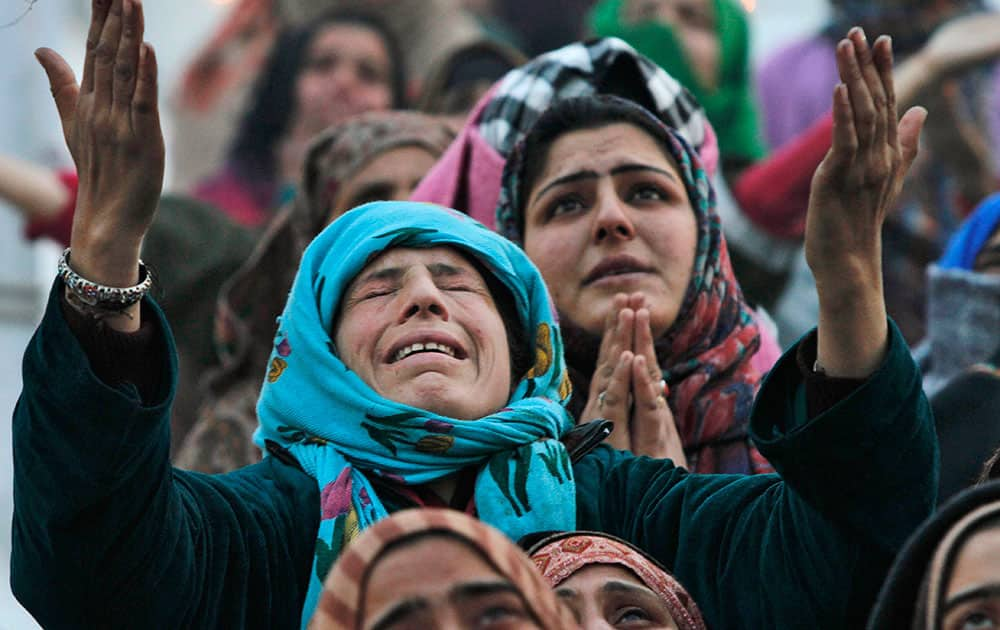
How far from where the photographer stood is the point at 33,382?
114 inches

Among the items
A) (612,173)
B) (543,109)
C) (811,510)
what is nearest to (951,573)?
(811,510)

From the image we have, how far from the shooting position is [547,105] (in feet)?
15.0

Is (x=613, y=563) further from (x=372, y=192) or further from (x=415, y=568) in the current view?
(x=372, y=192)

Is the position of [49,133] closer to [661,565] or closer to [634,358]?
[634,358]

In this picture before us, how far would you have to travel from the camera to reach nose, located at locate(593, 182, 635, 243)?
4.12 metres

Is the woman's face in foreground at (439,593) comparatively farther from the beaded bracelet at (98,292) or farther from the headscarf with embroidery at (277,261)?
the headscarf with embroidery at (277,261)

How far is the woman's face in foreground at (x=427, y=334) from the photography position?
337 centimetres

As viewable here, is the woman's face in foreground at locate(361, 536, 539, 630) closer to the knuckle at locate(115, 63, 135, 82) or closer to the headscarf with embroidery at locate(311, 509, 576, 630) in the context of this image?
the headscarf with embroidery at locate(311, 509, 576, 630)

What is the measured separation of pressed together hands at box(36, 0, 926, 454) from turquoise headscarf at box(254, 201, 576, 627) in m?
0.49

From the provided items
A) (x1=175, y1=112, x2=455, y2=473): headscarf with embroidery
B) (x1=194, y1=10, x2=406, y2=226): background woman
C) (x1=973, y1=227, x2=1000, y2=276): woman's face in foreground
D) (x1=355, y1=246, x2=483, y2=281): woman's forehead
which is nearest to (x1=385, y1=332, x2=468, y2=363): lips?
(x1=355, y1=246, x2=483, y2=281): woman's forehead

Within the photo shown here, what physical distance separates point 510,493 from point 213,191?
520cm

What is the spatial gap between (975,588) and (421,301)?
1.18 m

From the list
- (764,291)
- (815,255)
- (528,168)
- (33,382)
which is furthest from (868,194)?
(764,291)

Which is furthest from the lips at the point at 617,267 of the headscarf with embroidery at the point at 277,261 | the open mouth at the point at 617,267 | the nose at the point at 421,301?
the headscarf with embroidery at the point at 277,261
